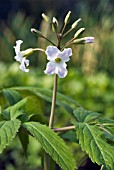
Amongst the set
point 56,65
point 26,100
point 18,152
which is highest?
point 56,65

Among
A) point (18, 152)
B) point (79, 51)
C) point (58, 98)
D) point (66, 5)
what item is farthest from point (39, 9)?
point (58, 98)

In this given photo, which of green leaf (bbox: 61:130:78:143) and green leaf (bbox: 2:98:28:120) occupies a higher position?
green leaf (bbox: 2:98:28:120)

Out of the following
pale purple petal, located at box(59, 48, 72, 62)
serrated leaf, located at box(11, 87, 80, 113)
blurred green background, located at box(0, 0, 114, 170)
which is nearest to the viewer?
pale purple petal, located at box(59, 48, 72, 62)

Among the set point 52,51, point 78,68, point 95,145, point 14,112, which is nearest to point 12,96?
point 14,112

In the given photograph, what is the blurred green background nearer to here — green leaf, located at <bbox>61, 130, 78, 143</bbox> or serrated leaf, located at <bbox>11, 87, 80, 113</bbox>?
serrated leaf, located at <bbox>11, 87, 80, 113</bbox>

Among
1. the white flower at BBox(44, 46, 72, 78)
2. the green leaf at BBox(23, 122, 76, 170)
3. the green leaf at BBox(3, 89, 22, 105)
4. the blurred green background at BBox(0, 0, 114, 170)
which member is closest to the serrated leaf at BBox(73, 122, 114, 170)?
the green leaf at BBox(23, 122, 76, 170)

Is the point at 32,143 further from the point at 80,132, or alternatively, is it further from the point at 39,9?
the point at 39,9

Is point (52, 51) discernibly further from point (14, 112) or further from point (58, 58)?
point (14, 112)
